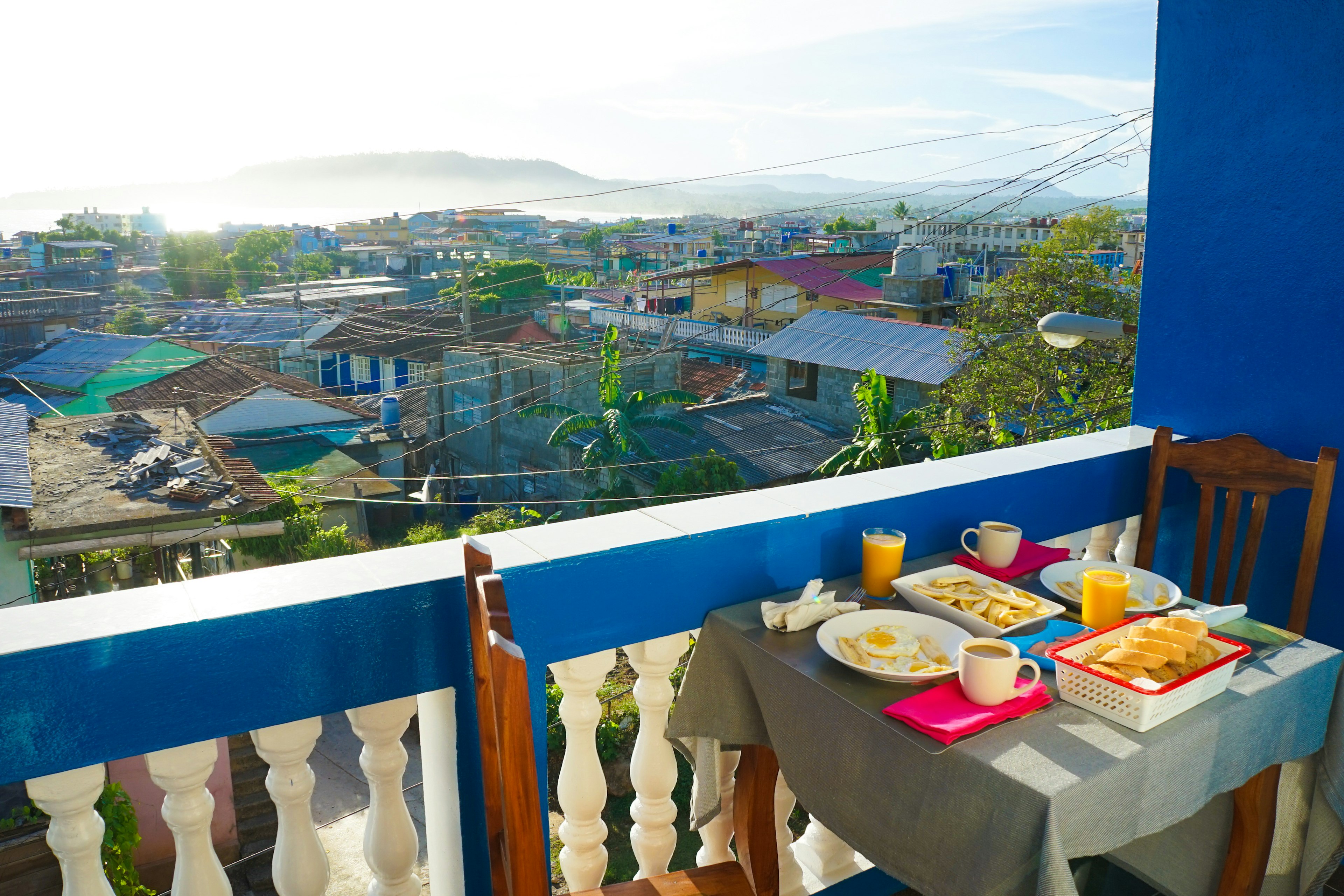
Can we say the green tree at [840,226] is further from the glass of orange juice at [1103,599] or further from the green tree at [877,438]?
the glass of orange juice at [1103,599]

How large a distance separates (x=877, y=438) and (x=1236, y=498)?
9.07 metres

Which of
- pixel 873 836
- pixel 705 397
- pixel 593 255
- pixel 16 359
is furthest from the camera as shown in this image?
pixel 593 255

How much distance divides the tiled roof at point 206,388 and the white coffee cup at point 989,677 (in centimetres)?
1666

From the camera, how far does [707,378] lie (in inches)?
848

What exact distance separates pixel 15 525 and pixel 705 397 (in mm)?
15056

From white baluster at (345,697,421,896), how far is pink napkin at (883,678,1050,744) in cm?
63

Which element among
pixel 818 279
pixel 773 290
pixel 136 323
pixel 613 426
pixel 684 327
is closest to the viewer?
pixel 613 426

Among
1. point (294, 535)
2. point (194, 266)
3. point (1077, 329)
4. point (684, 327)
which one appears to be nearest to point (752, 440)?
point (294, 535)

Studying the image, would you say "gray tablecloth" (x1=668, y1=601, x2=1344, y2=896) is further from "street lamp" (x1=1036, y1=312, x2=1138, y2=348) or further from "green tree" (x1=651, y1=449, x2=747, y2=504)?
"green tree" (x1=651, y1=449, x2=747, y2=504)

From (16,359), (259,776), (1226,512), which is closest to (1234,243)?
(1226,512)

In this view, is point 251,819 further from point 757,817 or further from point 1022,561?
point 1022,561

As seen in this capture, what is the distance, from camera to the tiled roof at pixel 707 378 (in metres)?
21.0

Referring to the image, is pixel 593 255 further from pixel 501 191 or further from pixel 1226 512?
pixel 501 191

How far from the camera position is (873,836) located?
1.05 metres
